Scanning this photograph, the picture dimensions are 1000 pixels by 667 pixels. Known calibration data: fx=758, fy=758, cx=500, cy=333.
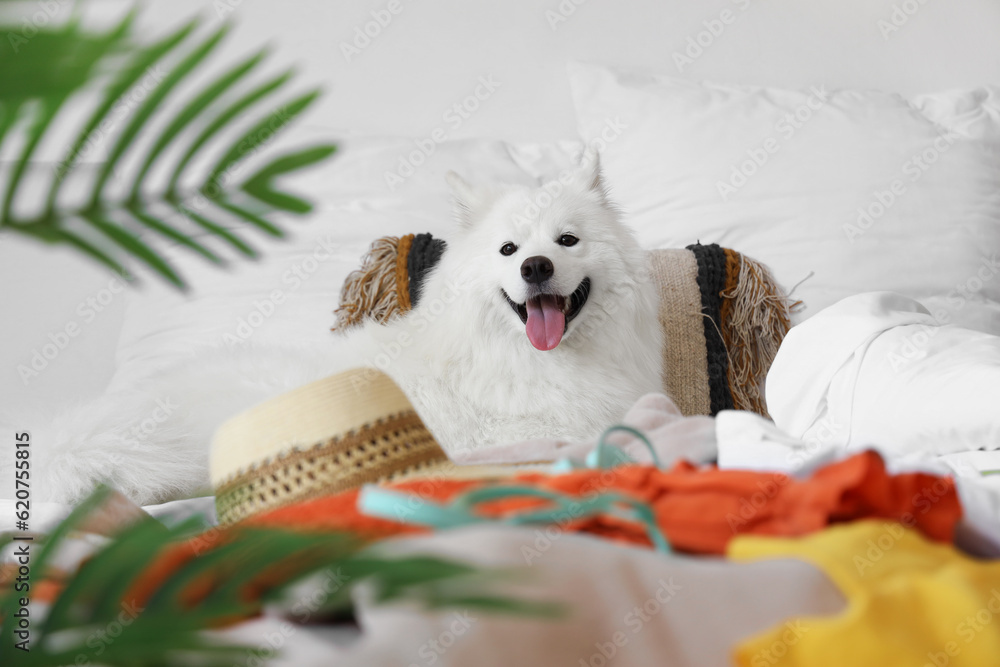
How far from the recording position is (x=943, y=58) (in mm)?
2494

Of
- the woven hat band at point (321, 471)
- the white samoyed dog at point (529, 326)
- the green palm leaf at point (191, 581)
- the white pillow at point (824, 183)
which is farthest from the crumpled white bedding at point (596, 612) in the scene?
the white pillow at point (824, 183)

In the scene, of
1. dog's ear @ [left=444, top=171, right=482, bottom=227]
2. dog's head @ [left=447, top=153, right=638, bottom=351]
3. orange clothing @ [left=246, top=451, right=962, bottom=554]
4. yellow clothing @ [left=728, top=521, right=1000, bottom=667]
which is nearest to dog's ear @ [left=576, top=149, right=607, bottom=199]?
dog's head @ [left=447, top=153, right=638, bottom=351]

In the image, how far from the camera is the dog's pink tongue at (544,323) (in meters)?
1.58

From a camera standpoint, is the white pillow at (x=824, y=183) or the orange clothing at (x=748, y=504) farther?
the white pillow at (x=824, y=183)

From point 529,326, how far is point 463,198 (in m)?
0.34

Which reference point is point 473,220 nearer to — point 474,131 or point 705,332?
point 705,332

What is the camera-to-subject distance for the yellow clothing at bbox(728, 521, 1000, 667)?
369 millimetres

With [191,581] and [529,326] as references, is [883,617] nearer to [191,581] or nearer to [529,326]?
[191,581]

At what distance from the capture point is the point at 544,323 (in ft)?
5.18

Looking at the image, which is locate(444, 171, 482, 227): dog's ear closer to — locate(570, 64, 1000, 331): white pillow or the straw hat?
locate(570, 64, 1000, 331): white pillow

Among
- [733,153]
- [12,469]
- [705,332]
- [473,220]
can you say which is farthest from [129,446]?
[733,153]

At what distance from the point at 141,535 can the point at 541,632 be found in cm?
20

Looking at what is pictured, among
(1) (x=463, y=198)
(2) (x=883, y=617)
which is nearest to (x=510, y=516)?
(2) (x=883, y=617)
